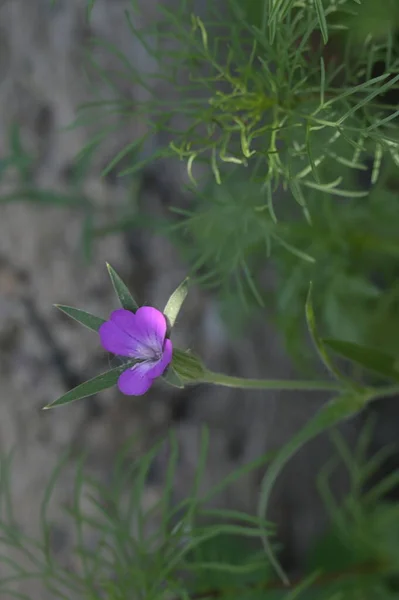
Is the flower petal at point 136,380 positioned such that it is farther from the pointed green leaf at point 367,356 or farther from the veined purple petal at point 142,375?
the pointed green leaf at point 367,356

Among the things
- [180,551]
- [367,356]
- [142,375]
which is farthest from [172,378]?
[180,551]

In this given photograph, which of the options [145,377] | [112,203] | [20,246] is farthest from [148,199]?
[145,377]

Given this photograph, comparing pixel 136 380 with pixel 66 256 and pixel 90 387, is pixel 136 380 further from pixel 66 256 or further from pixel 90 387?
pixel 66 256

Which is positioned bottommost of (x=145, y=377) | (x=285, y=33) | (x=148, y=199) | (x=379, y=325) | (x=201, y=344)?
(x=201, y=344)

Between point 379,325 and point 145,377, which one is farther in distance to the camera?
point 379,325

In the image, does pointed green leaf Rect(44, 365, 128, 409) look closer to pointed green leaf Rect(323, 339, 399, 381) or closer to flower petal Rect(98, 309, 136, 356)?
flower petal Rect(98, 309, 136, 356)

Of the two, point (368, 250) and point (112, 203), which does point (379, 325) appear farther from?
point (112, 203)
